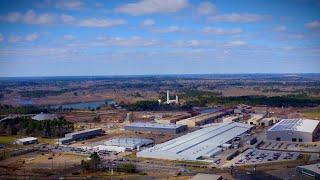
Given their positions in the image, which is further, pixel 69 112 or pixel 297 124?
pixel 69 112

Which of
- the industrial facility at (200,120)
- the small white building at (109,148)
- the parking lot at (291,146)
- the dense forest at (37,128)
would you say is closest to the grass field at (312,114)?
the industrial facility at (200,120)

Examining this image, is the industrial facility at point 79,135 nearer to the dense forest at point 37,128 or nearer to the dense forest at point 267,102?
the dense forest at point 37,128

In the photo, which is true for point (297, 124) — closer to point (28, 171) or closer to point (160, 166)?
point (160, 166)

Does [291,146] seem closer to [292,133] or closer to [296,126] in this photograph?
[292,133]

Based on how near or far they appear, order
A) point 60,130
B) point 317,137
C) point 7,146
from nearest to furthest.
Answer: point 7,146
point 317,137
point 60,130

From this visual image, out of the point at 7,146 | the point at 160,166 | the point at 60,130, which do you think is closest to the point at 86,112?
the point at 60,130

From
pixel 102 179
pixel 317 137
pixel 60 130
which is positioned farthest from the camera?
pixel 60 130

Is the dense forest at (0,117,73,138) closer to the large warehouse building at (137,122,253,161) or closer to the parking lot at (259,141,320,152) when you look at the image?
the large warehouse building at (137,122,253,161)
